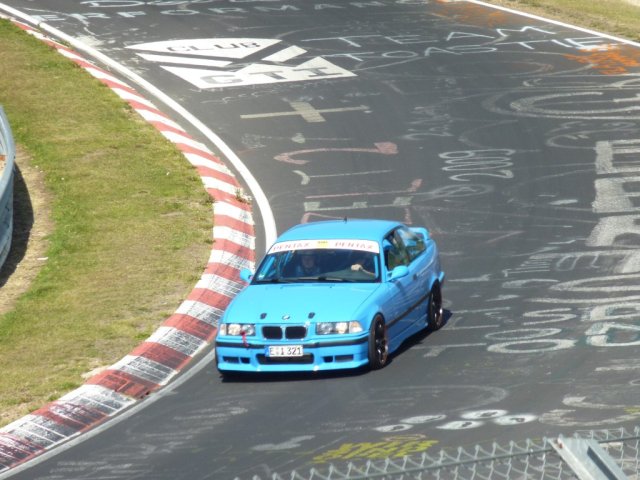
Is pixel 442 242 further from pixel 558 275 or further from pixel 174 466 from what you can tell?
pixel 174 466

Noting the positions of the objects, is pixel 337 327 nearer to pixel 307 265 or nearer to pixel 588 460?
pixel 307 265

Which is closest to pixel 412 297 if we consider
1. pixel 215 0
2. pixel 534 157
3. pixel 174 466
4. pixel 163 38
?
pixel 174 466

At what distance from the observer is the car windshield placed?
14203mm

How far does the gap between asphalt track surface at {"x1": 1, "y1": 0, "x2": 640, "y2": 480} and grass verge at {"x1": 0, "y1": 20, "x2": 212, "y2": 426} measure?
4.41ft

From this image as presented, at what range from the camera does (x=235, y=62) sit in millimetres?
29281

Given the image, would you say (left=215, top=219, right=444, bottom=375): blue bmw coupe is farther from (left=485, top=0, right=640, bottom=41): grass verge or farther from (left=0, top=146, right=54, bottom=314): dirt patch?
(left=485, top=0, right=640, bottom=41): grass verge

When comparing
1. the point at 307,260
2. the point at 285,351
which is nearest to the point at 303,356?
the point at 285,351

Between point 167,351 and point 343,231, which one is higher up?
point 343,231

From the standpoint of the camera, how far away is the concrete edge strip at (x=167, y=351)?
12.1 meters

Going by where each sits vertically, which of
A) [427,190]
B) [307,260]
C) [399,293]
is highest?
[307,260]

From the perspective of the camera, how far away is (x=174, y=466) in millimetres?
10797

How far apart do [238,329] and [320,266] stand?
1407mm

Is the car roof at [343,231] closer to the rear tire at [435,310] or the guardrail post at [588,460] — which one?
the rear tire at [435,310]

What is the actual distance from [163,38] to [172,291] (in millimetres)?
15759
